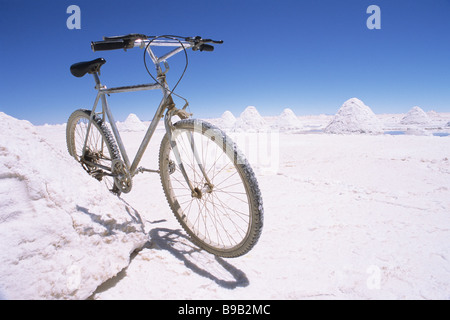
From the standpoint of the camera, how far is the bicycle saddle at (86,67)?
2.26m

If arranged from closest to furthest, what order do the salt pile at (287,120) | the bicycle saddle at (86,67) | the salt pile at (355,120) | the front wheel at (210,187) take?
the front wheel at (210,187) < the bicycle saddle at (86,67) < the salt pile at (355,120) < the salt pile at (287,120)

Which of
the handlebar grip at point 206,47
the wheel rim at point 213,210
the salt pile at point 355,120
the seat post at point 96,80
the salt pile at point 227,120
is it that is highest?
the salt pile at point 227,120

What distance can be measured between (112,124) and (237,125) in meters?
14.7

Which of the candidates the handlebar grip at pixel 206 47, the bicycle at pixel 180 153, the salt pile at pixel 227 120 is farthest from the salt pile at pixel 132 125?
the handlebar grip at pixel 206 47

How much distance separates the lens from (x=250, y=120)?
16.1m

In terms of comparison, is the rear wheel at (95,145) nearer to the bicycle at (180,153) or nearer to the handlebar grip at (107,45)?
the bicycle at (180,153)

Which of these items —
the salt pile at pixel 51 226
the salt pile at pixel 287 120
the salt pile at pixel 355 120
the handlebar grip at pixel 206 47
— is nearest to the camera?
the salt pile at pixel 51 226

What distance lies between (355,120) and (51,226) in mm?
13410

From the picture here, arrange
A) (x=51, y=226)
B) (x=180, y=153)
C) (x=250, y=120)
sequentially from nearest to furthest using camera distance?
(x=51, y=226), (x=180, y=153), (x=250, y=120)

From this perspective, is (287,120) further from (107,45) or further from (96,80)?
(107,45)

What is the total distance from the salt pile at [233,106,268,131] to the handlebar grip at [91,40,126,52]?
14423mm

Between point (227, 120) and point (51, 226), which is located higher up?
point (227, 120)

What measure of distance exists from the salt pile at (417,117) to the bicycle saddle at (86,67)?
2539cm

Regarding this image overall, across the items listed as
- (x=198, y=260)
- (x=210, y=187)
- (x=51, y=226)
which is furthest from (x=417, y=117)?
(x=51, y=226)
